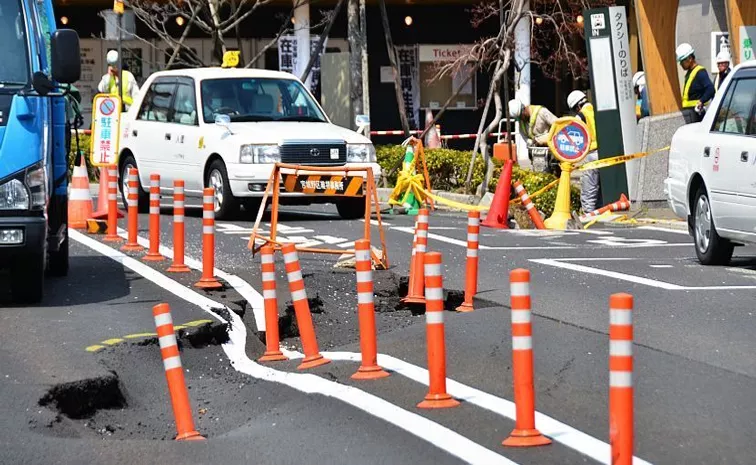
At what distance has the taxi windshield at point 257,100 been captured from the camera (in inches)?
752

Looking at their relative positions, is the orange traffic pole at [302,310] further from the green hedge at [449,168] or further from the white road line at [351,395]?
the green hedge at [449,168]

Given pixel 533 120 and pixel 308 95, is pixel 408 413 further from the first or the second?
pixel 533 120

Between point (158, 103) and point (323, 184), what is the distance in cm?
692

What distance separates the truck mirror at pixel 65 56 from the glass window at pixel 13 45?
11.2 inches

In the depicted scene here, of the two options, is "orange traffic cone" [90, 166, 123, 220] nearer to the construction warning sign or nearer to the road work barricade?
the road work barricade

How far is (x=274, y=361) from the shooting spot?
9.30m

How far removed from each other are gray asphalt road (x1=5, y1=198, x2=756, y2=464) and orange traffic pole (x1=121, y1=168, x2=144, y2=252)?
455 millimetres

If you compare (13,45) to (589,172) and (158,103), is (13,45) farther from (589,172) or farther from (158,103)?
(589,172)

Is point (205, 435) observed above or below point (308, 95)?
below

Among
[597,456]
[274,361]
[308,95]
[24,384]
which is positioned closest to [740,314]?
[274,361]

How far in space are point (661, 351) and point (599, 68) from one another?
13.4 meters

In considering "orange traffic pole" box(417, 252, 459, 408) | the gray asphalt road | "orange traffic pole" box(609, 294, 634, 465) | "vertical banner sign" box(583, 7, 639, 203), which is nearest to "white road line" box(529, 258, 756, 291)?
the gray asphalt road

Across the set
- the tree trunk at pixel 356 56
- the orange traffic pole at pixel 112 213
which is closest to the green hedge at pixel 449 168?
the tree trunk at pixel 356 56

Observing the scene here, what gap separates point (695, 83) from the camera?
19484mm
